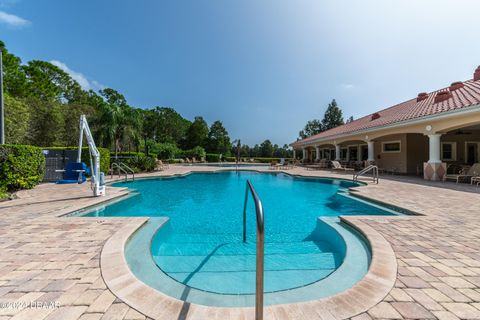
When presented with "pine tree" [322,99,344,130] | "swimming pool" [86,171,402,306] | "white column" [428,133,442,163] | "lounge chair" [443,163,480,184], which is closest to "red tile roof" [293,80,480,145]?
"white column" [428,133,442,163]

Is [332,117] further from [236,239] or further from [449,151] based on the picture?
[236,239]

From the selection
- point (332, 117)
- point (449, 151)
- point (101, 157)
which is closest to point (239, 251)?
point (101, 157)

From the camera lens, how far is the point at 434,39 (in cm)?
992

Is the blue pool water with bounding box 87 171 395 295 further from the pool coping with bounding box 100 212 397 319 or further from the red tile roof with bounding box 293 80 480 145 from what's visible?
the red tile roof with bounding box 293 80 480 145

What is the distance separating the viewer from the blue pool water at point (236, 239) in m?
2.85

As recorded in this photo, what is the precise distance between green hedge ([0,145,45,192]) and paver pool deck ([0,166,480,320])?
3.67 m

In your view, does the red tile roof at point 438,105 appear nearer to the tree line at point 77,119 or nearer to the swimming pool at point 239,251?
the swimming pool at point 239,251

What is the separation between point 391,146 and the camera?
1653 cm

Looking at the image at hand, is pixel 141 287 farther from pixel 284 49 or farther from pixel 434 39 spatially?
pixel 284 49

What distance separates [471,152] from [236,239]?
18400 millimetres

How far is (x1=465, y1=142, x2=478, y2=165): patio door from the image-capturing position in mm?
14180

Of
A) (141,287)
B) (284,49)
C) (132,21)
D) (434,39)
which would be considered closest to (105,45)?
(132,21)

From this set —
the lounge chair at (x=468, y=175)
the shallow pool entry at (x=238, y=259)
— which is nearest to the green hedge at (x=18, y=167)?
the shallow pool entry at (x=238, y=259)

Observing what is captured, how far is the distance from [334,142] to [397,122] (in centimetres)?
776
